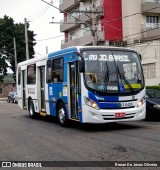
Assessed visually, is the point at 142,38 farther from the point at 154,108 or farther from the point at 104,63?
the point at 104,63

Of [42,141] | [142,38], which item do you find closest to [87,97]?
[42,141]

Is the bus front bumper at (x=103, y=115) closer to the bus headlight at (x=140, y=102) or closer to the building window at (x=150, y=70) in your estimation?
the bus headlight at (x=140, y=102)

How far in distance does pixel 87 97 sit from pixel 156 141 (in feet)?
9.89

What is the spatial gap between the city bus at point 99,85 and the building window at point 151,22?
96.4 ft

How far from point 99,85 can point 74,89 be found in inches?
45.4

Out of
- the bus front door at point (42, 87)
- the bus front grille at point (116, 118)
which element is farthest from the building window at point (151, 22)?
the bus front grille at point (116, 118)

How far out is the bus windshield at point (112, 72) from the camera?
12406 mm

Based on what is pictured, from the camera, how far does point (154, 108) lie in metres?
15.8

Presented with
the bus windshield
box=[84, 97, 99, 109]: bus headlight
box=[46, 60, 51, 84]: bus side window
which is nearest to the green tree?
box=[46, 60, 51, 84]: bus side window

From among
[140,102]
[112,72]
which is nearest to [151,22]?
[140,102]

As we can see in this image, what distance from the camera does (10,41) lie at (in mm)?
60750

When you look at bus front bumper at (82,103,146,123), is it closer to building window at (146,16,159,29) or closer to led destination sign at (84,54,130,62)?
led destination sign at (84,54,130,62)

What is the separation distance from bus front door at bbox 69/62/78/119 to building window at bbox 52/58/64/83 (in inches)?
36.0

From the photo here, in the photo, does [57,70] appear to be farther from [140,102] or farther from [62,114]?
[140,102]
